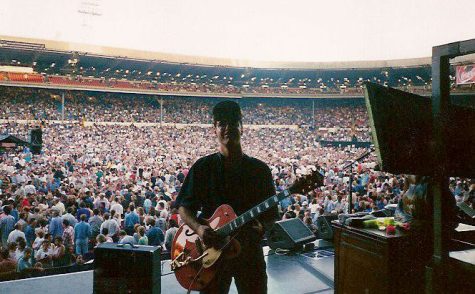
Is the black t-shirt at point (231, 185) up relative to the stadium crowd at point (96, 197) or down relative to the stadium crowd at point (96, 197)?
up

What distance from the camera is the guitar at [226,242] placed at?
7.29 feet

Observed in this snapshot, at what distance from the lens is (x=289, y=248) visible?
4.73m

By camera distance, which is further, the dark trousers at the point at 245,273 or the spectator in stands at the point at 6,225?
the spectator in stands at the point at 6,225

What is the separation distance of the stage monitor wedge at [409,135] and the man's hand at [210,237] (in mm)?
1099

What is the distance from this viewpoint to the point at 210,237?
2234mm

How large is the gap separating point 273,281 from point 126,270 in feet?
5.05

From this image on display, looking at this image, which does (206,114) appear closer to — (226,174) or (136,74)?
(136,74)

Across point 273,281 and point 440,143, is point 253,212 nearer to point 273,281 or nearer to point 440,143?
point 440,143

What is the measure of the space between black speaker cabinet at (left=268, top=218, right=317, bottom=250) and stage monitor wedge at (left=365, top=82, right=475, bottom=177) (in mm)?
3310

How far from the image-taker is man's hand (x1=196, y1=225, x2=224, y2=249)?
2.24 m

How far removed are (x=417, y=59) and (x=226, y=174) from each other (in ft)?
107

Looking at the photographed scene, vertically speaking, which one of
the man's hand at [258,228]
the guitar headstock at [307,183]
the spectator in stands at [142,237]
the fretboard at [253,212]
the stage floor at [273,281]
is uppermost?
the guitar headstock at [307,183]

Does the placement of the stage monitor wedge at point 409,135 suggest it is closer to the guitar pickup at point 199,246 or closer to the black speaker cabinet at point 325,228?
the guitar pickup at point 199,246

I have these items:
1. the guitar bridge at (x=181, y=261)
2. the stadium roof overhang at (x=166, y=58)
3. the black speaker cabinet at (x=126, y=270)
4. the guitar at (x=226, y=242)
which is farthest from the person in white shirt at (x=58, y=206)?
the stadium roof overhang at (x=166, y=58)
